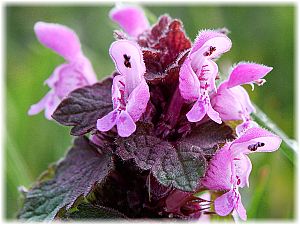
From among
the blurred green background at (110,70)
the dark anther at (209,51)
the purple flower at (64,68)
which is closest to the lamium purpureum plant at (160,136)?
the dark anther at (209,51)

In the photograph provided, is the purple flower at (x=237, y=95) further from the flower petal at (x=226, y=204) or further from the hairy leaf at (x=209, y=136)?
the flower petal at (x=226, y=204)

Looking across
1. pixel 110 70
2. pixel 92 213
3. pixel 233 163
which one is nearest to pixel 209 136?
pixel 233 163

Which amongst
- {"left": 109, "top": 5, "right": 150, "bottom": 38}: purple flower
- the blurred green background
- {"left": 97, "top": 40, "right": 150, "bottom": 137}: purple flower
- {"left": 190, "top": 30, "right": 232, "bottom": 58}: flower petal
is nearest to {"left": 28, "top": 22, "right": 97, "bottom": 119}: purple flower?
{"left": 109, "top": 5, "right": 150, "bottom": 38}: purple flower

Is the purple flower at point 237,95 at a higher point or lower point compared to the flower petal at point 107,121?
higher

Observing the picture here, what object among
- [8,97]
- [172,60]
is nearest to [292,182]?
[8,97]

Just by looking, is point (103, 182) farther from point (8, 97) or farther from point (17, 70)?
point (17, 70)
